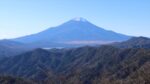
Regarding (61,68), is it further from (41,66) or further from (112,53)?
(112,53)

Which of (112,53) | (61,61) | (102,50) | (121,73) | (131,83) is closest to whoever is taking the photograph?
(131,83)

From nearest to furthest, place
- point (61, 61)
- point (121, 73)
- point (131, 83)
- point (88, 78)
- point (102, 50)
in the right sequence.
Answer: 1. point (131, 83)
2. point (121, 73)
3. point (88, 78)
4. point (102, 50)
5. point (61, 61)

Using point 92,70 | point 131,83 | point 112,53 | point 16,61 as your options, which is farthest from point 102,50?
point 131,83

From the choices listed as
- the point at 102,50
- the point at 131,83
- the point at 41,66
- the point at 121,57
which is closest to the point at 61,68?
the point at 41,66

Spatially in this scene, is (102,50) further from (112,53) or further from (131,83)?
(131,83)

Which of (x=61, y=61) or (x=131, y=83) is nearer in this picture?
(x=131, y=83)

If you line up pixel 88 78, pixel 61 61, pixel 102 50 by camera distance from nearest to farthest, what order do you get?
1. pixel 88 78
2. pixel 102 50
3. pixel 61 61
